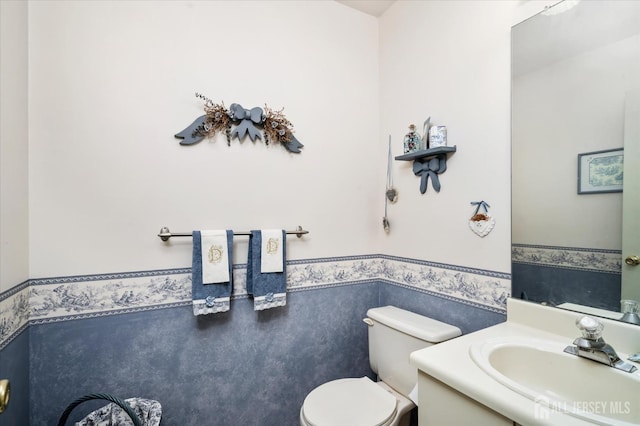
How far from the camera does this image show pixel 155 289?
4.18 ft

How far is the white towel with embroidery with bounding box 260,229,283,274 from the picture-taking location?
142 centimetres

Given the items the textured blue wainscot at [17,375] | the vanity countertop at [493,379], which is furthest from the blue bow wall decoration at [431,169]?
the textured blue wainscot at [17,375]

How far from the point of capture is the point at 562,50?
1.05 metres

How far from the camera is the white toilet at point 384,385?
1.16 metres

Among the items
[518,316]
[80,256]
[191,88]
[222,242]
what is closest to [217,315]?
[222,242]

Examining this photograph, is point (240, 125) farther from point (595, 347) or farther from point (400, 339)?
point (595, 347)

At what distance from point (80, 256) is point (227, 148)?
2.52ft

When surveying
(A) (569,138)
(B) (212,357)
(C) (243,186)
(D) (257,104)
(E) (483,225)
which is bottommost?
(B) (212,357)

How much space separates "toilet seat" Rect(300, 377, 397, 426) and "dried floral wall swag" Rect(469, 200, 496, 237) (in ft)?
2.74

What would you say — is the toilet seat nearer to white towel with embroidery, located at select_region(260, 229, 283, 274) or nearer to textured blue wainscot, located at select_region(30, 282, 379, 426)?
textured blue wainscot, located at select_region(30, 282, 379, 426)

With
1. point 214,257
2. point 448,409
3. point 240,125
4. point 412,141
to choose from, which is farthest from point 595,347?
point 240,125

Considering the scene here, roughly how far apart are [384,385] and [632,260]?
112 cm

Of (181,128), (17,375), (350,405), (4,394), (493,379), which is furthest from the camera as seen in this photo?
(181,128)

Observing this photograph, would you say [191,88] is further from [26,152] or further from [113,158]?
[26,152]
